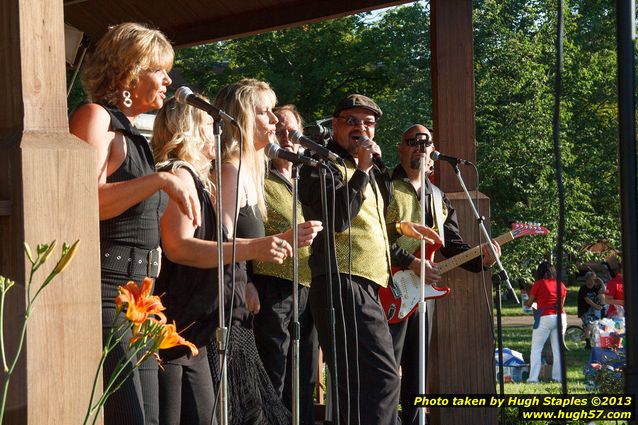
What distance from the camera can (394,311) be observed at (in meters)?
6.01

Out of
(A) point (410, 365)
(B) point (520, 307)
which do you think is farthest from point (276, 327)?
(B) point (520, 307)

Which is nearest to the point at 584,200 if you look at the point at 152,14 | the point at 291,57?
the point at 291,57

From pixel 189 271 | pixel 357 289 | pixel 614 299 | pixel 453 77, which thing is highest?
pixel 453 77

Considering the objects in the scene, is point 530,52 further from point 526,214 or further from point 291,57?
point 291,57

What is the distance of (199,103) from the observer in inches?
140

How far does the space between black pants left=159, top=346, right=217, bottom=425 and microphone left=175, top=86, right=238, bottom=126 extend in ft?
2.97

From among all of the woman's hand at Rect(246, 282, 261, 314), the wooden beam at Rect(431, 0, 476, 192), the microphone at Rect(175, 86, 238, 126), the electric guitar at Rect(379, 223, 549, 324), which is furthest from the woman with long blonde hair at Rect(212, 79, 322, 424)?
the wooden beam at Rect(431, 0, 476, 192)

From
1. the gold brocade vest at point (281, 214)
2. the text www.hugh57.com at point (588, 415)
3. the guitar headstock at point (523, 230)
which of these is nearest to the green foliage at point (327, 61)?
the guitar headstock at point (523, 230)

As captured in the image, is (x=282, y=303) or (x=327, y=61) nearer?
(x=282, y=303)

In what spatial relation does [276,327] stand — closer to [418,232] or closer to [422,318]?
[422,318]

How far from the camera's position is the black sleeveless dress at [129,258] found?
3.15 metres

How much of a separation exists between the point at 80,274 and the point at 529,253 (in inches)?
1012

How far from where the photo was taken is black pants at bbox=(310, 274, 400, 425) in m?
4.86

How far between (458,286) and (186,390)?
309 centimetres
